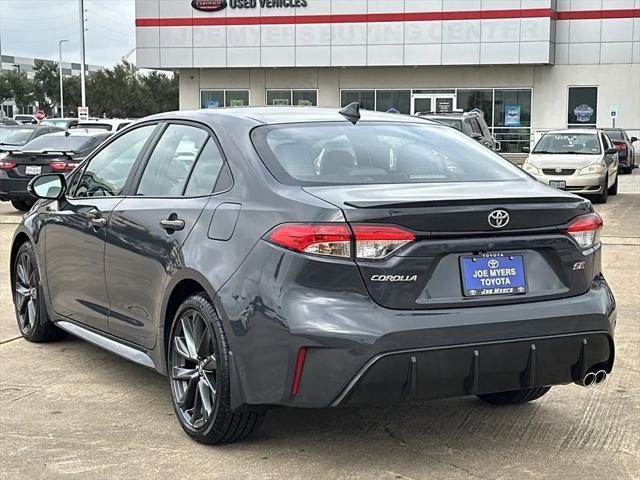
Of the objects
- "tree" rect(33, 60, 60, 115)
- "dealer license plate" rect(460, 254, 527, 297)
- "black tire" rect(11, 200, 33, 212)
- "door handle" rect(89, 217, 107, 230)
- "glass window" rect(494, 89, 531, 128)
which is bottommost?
"black tire" rect(11, 200, 33, 212)

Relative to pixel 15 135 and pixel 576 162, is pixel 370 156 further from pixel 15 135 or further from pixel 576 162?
pixel 15 135

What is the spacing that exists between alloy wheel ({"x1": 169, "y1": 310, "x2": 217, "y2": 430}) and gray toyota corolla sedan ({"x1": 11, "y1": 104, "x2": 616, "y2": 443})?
1cm

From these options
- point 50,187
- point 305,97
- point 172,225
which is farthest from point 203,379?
point 305,97

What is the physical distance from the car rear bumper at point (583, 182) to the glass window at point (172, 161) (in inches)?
559

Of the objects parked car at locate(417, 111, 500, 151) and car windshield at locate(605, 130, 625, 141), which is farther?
car windshield at locate(605, 130, 625, 141)

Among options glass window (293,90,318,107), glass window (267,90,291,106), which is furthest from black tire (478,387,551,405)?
glass window (267,90,291,106)

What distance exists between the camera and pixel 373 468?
411 centimetres

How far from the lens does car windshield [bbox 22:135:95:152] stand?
15508mm

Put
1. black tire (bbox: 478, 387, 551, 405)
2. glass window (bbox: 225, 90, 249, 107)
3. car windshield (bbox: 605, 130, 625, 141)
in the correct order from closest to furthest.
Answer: black tire (bbox: 478, 387, 551, 405) < car windshield (bbox: 605, 130, 625, 141) < glass window (bbox: 225, 90, 249, 107)

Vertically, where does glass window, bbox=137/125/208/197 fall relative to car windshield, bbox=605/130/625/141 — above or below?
above

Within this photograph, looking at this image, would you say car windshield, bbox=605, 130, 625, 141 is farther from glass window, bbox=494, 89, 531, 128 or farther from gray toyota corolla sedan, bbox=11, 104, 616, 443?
gray toyota corolla sedan, bbox=11, 104, 616, 443

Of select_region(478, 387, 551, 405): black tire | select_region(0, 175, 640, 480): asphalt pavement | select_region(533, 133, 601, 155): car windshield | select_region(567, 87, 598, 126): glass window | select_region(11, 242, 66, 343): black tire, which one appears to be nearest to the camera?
select_region(0, 175, 640, 480): asphalt pavement

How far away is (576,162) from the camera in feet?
61.0

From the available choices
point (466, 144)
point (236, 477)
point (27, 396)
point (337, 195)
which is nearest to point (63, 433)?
point (27, 396)
